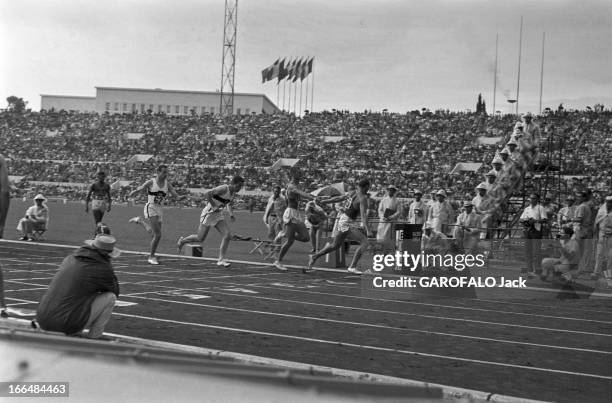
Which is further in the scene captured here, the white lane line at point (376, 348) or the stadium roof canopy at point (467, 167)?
the stadium roof canopy at point (467, 167)

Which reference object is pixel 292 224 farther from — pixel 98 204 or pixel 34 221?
pixel 34 221

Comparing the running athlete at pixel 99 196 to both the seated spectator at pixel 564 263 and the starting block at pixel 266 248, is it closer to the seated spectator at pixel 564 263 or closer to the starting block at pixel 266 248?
the starting block at pixel 266 248

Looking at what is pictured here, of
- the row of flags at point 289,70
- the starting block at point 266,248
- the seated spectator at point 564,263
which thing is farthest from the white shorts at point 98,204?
the row of flags at point 289,70

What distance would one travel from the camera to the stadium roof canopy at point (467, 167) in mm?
48037

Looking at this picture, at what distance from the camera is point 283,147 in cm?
6062

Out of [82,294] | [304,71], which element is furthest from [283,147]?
[82,294]

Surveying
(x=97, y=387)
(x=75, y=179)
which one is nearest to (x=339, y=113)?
(x=75, y=179)

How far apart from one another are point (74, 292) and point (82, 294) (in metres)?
0.08

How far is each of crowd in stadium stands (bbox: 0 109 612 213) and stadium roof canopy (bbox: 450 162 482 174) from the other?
1.88 ft

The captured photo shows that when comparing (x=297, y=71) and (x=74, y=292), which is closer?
(x=74, y=292)

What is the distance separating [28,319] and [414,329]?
4.17m

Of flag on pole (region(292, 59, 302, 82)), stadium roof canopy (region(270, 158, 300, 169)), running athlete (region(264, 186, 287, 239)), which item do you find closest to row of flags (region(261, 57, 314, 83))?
flag on pole (region(292, 59, 302, 82))

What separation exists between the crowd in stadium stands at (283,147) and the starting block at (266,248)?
26457mm

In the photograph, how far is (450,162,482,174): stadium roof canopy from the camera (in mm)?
48037
